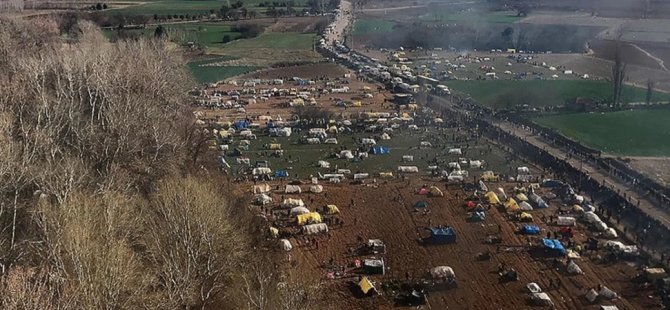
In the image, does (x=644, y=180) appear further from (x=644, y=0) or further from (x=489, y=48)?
(x=489, y=48)

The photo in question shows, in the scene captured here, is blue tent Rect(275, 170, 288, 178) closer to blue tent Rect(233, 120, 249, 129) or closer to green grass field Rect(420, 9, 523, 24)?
blue tent Rect(233, 120, 249, 129)

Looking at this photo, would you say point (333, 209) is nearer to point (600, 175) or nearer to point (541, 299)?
point (541, 299)

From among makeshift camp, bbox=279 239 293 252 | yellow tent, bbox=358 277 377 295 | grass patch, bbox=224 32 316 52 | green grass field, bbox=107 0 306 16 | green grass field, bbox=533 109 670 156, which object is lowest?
yellow tent, bbox=358 277 377 295

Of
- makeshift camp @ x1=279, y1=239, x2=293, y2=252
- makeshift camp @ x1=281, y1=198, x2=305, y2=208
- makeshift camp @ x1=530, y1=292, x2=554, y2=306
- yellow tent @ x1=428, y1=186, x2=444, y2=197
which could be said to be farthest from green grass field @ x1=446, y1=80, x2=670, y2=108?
makeshift camp @ x1=530, y1=292, x2=554, y2=306

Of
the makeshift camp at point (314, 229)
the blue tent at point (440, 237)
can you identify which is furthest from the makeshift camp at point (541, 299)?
the makeshift camp at point (314, 229)

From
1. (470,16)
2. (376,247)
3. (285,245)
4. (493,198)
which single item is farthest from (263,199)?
(470,16)

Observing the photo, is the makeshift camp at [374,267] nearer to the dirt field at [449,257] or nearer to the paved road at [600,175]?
the dirt field at [449,257]
